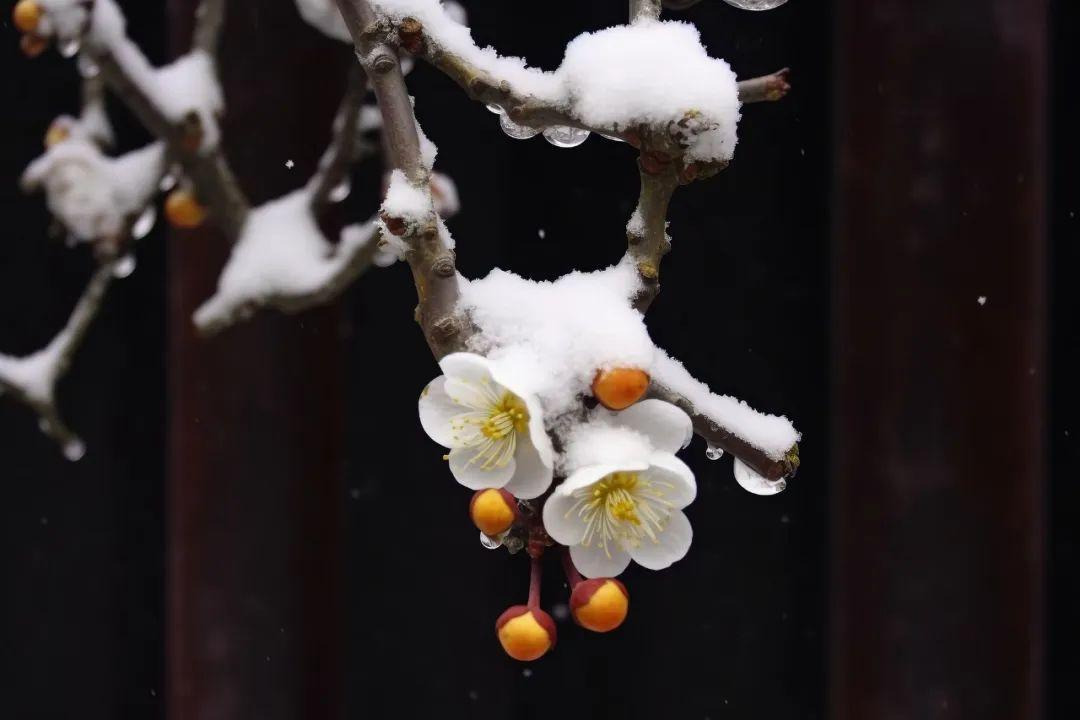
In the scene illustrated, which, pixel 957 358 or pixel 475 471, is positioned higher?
pixel 475 471

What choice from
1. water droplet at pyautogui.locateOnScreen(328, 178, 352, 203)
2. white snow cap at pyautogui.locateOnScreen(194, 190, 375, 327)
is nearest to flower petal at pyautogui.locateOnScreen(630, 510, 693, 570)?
white snow cap at pyautogui.locateOnScreen(194, 190, 375, 327)

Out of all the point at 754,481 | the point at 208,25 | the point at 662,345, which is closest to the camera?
the point at 754,481

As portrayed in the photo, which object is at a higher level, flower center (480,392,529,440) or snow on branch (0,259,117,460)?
flower center (480,392,529,440)

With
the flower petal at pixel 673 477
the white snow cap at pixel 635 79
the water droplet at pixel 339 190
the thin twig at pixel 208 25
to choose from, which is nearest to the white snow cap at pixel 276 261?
the water droplet at pixel 339 190

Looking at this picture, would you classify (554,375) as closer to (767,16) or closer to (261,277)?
(261,277)

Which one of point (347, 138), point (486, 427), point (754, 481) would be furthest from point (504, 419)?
point (347, 138)

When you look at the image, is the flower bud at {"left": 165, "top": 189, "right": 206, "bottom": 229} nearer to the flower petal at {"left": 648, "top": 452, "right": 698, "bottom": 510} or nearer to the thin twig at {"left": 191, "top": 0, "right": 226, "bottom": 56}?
the thin twig at {"left": 191, "top": 0, "right": 226, "bottom": 56}

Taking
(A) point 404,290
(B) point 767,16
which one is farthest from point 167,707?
(B) point 767,16

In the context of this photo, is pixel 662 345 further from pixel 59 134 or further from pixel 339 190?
pixel 59 134
